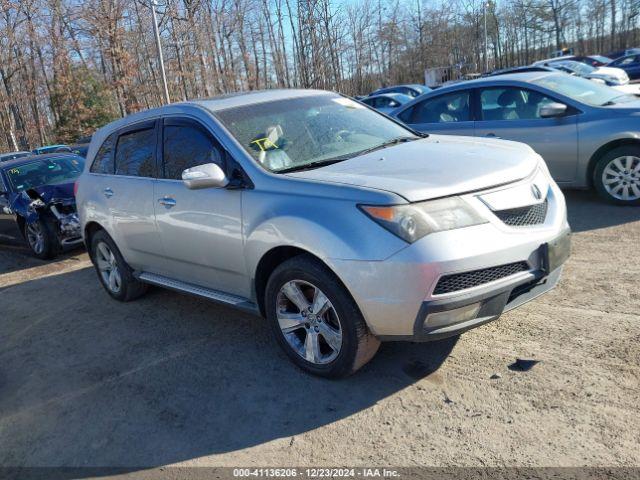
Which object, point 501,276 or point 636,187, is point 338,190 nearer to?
point 501,276

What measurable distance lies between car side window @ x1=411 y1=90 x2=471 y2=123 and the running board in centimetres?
470

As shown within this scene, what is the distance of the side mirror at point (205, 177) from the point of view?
12.1 ft

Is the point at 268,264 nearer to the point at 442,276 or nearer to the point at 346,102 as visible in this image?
the point at 442,276

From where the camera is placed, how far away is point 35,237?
8.30 meters

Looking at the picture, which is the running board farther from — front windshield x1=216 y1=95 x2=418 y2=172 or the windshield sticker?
the windshield sticker

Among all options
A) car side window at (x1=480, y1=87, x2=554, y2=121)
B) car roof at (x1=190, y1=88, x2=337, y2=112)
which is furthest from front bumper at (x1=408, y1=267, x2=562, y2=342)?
car side window at (x1=480, y1=87, x2=554, y2=121)

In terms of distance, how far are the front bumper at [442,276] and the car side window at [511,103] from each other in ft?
14.0

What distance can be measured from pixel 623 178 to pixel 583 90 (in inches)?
56.4

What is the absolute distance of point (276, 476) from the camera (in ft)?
9.03

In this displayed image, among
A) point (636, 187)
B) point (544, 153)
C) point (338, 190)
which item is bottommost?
point (636, 187)

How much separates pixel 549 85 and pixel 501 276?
483 centimetres

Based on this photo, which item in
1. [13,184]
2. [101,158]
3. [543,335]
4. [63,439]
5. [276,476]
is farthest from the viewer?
[13,184]

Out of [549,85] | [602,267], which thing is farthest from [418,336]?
[549,85]

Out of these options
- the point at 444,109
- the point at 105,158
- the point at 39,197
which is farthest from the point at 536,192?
the point at 39,197
